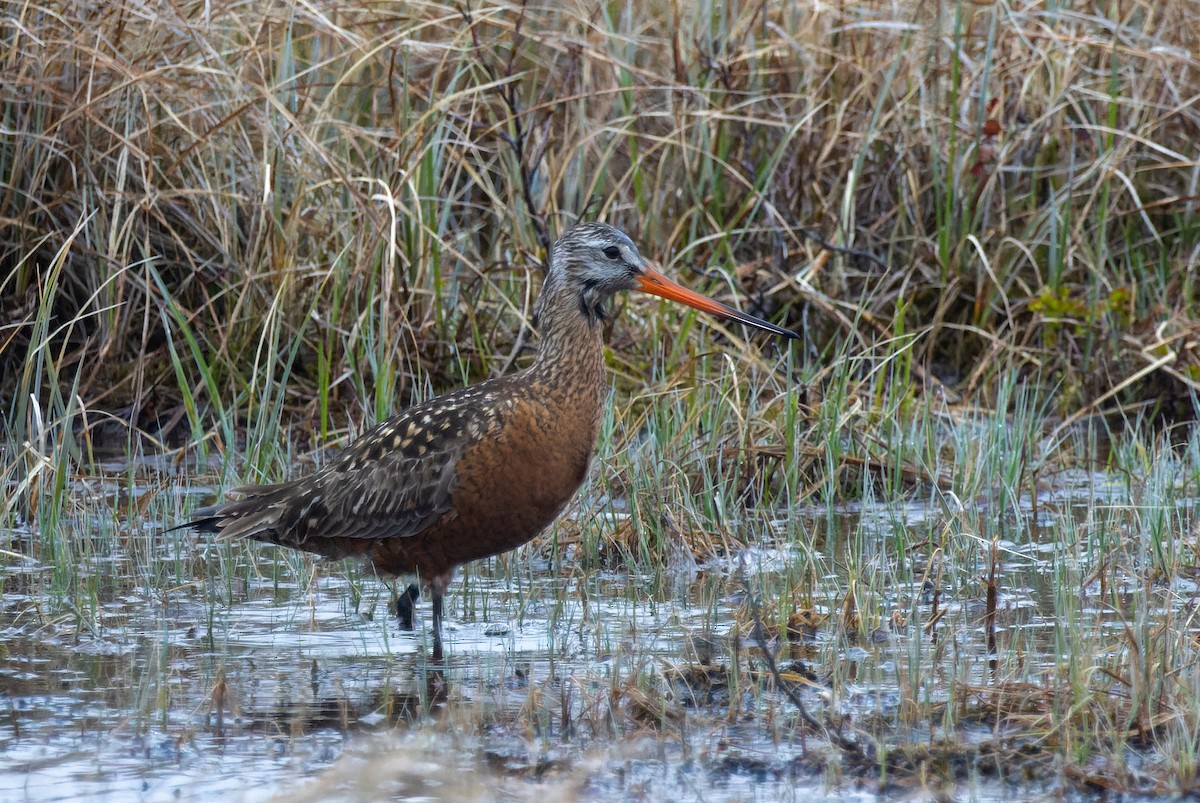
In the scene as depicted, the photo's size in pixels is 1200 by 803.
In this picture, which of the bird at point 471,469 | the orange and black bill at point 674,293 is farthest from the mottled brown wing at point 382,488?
the orange and black bill at point 674,293

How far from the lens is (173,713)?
167 inches

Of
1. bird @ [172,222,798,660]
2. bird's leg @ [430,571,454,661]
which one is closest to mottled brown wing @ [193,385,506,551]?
bird @ [172,222,798,660]

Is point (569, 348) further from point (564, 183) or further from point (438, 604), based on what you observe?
point (564, 183)

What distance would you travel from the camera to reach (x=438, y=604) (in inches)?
201

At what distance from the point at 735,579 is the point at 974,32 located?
4.44m

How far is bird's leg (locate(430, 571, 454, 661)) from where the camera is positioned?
4.89 metres

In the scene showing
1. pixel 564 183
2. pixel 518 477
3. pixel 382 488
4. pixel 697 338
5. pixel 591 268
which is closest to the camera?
pixel 518 477

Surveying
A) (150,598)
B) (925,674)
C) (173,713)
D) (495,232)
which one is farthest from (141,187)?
(925,674)

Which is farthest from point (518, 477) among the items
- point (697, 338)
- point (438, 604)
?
point (697, 338)

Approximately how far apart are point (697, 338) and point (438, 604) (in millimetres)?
3043

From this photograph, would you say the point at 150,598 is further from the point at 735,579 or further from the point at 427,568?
the point at 735,579

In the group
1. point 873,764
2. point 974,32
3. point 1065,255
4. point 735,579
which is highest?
point 974,32

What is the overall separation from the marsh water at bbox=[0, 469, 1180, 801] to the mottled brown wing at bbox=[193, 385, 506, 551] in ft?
0.79

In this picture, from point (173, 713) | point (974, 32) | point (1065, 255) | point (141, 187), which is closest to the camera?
point (173, 713)
